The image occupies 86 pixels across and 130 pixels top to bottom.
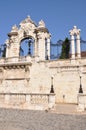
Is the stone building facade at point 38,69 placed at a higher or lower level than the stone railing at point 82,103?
higher

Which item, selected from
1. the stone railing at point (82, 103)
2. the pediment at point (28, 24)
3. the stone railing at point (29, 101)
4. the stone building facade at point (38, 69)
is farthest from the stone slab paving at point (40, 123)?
the pediment at point (28, 24)

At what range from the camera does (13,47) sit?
94.1 feet

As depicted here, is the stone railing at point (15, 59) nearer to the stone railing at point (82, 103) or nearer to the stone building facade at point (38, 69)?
the stone building facade at point (38, 69)

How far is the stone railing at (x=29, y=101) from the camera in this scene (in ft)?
57.3

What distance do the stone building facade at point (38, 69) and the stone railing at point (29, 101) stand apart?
215 inches

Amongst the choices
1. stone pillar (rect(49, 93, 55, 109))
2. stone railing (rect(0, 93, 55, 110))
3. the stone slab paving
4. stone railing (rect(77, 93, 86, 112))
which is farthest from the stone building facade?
the stone slab paving

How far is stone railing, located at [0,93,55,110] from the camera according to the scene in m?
17.5

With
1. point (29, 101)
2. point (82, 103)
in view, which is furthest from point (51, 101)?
point (82, 103)

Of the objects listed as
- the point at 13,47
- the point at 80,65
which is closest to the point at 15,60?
the point at 13,47

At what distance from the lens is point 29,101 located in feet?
59.9

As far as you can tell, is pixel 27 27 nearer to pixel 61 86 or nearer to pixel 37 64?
pixel 37 64

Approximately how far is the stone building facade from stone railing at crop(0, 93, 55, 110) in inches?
215

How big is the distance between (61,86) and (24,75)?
509cm

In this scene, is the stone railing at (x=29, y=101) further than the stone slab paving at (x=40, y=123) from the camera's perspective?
Yes
